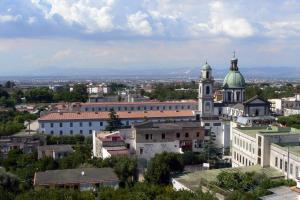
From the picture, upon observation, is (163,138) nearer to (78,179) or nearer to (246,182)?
(78,179)

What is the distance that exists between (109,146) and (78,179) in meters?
11.4

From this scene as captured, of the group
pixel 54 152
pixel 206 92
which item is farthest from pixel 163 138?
pixel 206 92

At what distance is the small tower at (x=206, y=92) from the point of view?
70.0m

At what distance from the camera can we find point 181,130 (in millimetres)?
57031

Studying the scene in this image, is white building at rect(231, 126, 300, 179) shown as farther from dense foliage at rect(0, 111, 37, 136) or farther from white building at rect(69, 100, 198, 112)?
white building at rect(69, 100, 198, 112)

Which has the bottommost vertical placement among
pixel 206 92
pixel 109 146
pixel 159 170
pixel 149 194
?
pixel 159 170

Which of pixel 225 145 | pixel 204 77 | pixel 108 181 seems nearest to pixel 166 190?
pixel 108 181

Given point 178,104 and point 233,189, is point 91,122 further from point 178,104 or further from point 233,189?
point 233,189

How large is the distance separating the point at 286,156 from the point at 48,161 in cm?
2362

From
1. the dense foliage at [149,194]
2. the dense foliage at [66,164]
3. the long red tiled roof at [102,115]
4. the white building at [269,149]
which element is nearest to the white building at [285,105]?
the long red tiled roof at [102,115]

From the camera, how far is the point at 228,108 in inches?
2854

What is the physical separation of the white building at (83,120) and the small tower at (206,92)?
167 inches

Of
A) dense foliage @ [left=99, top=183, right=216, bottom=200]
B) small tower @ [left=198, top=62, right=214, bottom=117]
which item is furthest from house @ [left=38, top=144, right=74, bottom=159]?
small tower @ [left=198, top=62, right=214, bottom=117]

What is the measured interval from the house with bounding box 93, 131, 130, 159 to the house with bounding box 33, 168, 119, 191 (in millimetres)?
6846
